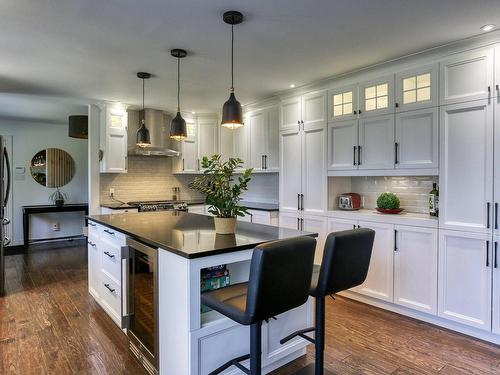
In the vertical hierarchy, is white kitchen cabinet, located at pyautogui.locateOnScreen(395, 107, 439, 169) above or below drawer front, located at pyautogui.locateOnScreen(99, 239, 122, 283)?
above

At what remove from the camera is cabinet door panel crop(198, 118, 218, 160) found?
5.89 metres

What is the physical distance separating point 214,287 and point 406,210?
2415mm

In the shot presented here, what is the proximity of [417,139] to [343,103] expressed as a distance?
0.94 metres

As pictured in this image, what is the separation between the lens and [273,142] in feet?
15.8

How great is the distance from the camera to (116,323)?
2934 millimetres

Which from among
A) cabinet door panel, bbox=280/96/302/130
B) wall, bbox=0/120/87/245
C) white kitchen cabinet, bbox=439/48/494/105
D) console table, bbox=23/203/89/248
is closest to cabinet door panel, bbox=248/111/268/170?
cabinet door panel, bbox=280/96/302/130

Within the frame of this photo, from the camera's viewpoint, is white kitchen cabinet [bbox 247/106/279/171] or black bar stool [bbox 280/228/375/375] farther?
white kitchen cabinet [bbox 247/106/279/171]

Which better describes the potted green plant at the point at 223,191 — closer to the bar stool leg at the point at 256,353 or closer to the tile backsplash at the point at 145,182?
the bar stool leg at the point at 256,353

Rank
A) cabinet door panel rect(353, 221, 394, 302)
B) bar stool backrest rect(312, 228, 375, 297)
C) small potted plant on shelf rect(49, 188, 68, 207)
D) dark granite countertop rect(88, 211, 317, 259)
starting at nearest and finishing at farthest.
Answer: bar stool backrest rect(312, 228, 375, 297) → dark granite countertop rect(88, 211, 317, 259) → cabinet door panel rect(353, 221, 394, 302) → small potted plant on shelf rect(49, 188, 68, 207)

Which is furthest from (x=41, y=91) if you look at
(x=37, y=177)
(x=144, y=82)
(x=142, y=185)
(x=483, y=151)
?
(x=483, y=151)

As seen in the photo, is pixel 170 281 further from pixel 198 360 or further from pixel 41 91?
pixel 41 91

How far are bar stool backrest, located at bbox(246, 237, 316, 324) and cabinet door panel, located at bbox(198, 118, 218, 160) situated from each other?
14.5ft

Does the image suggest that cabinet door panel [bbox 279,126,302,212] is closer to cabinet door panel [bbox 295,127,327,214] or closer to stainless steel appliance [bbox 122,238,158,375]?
cabinet door panel [bbox 295,127,327,214]

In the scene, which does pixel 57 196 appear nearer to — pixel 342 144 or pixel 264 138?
pixel 264 138
